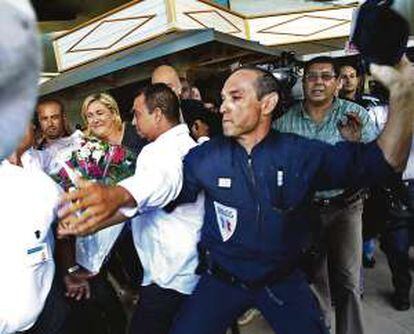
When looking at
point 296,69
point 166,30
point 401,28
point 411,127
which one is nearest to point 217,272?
point 411,127

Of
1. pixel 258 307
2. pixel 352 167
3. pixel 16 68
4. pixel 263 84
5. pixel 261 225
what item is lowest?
pixel 258 307

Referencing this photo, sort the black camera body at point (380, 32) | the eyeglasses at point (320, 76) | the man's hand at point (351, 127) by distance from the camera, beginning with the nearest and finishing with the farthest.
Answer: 1. the black camera body at point (380, 32)
2. the man's hand at point (351, 127)
3. the eyeglasses at point (320, 76)

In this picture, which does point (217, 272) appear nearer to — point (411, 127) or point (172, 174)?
point (172, 174)

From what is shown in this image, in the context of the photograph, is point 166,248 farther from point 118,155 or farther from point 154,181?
point 118,155

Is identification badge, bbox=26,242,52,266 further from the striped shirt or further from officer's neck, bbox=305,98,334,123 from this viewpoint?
officer's neck, bbox=305,98,334,123

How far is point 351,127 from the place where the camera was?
300cm

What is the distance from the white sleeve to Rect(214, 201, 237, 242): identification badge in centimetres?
20

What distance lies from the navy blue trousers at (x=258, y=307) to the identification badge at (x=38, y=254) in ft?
2.14

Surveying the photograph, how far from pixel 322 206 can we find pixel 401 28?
166 centimetres

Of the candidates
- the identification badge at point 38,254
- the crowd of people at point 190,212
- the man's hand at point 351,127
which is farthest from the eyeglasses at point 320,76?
the identification badge at point 38,254

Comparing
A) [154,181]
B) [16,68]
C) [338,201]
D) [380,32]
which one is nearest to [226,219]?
[154,181]

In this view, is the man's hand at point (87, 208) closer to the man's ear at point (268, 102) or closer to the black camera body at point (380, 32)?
the man's ear at point (268, 102)

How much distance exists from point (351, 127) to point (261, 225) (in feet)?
4.02

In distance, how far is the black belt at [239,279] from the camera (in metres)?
2.15
